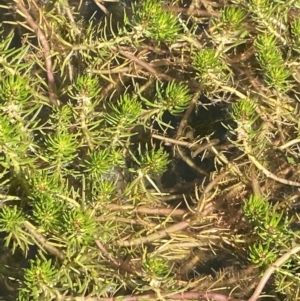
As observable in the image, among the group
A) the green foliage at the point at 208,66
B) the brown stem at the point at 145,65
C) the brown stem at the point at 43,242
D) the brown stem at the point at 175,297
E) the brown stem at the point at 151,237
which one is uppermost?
the green foliage at the point at 208,66

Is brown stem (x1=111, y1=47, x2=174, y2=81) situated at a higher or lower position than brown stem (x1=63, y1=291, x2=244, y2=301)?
higher

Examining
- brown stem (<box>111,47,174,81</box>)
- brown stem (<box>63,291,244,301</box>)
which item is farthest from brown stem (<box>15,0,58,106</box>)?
brown stem (<box>63,291,244,301</box>)

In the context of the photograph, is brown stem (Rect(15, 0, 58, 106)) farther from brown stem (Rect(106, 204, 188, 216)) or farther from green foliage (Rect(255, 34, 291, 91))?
green foliage (Rect(255, 34, 291, 91))

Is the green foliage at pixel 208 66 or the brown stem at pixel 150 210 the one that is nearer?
the green foliage at pixel 208 66

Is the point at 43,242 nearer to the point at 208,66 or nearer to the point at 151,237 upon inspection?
the point at 151,237

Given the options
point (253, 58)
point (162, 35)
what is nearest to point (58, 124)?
point (162, 35)

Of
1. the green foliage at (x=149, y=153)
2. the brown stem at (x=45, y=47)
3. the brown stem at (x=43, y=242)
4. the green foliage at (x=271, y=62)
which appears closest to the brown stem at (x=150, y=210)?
the green foliage at (x=149, y=153)

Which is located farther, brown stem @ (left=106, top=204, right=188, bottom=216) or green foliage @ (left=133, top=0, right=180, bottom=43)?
brown stem @ (left=106, top=204, right=188, bottom=216)

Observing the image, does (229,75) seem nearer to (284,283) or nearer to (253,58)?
(253,58)

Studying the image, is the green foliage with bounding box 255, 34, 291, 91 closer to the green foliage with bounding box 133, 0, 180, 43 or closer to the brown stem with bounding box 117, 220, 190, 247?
the green foliage with bounding box 133, 0, 180, 43

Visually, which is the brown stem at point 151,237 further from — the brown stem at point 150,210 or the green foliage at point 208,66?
the green foliage at point 208,66

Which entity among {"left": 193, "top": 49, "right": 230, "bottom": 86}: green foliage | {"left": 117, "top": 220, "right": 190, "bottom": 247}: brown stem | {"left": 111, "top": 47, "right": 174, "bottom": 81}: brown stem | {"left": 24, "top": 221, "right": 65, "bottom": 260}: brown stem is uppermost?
{"left": 193, "top": 49, "right": 230, "bottom": 86}: green foliage
